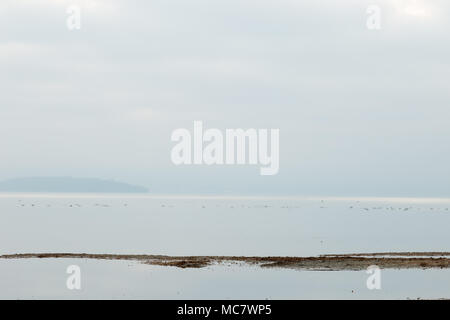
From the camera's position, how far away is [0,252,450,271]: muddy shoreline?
46.0 metres

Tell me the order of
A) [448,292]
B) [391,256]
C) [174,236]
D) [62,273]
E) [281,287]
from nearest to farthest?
[448,292]
[281,287]
[62,273]
[391,256]
[174,236]

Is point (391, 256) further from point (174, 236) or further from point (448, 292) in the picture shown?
point (174, 236)

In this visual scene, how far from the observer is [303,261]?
4838 cm

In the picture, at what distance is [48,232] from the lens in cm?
8338

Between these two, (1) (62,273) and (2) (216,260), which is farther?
(2) (216,260)

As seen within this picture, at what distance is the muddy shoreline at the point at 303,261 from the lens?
45969mm

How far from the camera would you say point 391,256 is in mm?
53906
